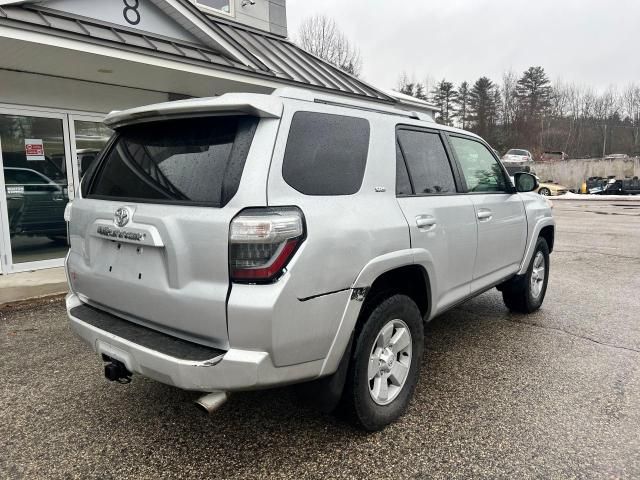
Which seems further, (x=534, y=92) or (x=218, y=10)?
(x=534, y=92)

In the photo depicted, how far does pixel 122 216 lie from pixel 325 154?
3.58ft

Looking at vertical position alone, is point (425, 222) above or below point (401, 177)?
below

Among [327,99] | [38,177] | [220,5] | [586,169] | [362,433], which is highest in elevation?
[220,5]

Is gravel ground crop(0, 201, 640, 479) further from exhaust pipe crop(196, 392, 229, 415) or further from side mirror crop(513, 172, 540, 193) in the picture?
side mirror crop(513, 172, 540, 193)

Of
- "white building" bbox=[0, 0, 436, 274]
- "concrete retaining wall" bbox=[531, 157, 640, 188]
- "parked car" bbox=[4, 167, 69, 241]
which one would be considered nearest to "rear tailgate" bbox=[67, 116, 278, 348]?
"white building" bbox=[0, 0, 436, 274]

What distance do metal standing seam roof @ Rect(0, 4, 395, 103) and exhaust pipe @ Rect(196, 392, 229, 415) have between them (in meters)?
5.09

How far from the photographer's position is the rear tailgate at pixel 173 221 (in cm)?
207

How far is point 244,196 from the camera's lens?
2.06m

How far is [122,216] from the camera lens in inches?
93.3

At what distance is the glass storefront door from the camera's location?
6695 mm

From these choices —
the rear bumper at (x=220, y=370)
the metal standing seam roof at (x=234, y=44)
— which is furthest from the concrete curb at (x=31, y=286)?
the rear bumper at (x=220, y=370)

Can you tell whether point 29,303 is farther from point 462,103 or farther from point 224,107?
point 462,103

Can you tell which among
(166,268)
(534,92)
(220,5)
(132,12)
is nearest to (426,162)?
(166,268)

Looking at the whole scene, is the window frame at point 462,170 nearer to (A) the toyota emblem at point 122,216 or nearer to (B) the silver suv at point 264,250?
(B) the silver suv at point 264,250
